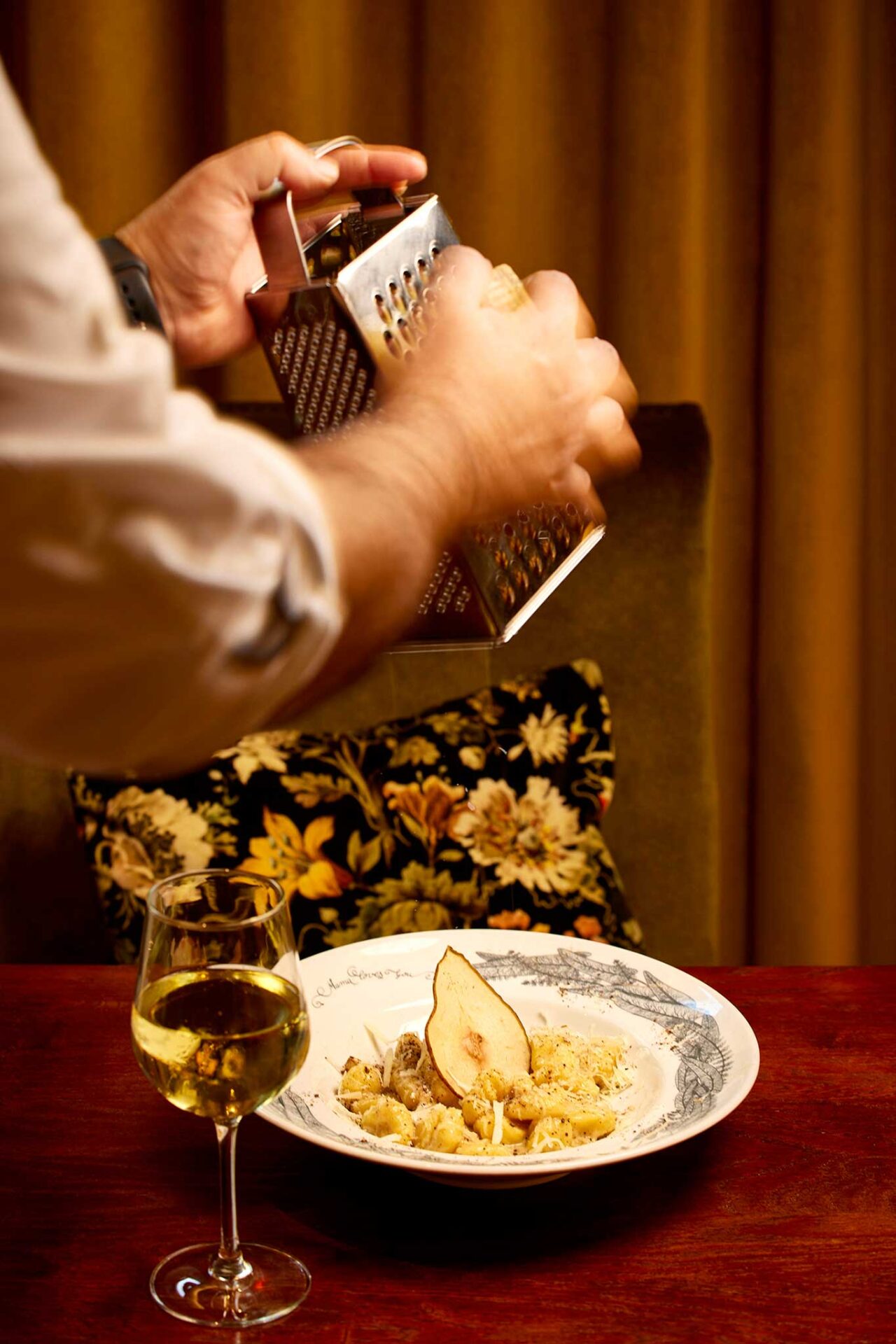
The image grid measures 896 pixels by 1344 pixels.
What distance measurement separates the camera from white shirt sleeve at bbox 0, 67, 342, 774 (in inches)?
21.3

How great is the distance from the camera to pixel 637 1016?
3.56ft

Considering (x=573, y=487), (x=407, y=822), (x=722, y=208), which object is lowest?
(x=407, y=822)

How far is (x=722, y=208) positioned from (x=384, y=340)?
1.43 m

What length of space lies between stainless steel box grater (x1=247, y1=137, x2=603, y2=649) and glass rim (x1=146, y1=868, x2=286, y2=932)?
0.27m

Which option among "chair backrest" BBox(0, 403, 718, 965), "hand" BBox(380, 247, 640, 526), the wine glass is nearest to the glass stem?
the wine glass

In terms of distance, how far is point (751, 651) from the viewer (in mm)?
2240

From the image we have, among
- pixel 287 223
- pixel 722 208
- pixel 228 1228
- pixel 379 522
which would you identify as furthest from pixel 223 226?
pixel 722 208

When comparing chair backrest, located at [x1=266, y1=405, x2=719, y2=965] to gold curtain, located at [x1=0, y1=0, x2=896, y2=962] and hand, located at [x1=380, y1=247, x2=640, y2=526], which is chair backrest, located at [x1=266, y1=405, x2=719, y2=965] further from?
hand, located at [x1=380, y1=247, x2=640, y2=526]

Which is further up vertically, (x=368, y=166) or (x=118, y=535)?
(x=368, y=166)

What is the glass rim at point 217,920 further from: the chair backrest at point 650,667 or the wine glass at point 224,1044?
the chair backrest at point 650,667

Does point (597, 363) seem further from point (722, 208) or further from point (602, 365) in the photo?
point (722, 208)

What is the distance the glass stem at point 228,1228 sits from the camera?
77 cm

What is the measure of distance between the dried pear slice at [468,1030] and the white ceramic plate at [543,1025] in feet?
0.25

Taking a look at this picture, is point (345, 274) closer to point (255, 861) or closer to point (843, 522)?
point (255, 861)
